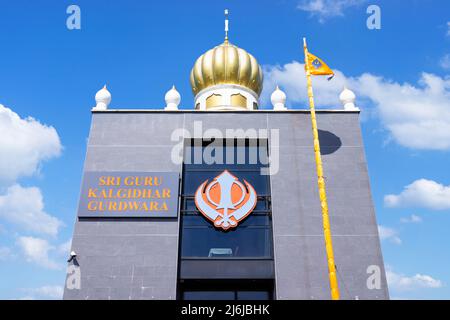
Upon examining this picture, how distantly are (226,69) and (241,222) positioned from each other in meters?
10.2

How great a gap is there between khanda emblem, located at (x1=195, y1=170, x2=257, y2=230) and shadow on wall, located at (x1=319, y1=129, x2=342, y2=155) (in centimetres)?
391

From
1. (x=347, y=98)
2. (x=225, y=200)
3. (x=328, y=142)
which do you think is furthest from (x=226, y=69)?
(x=225, y=200)

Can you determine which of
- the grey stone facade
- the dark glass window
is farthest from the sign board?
the dark glass window

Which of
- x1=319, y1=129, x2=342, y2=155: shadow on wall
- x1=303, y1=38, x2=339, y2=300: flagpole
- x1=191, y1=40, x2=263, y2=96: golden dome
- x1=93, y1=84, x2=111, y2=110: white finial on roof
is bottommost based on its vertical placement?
x1=303, y1=38, x2=339, y2=300: flagpole

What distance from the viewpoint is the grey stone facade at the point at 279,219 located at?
15.3m

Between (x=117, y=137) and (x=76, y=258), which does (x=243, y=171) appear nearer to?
(x=117, y=137)

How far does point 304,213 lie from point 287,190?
124 cm

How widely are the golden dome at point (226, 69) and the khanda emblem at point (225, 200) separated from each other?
790 centimetres

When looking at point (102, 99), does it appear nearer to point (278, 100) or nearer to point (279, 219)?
point (278, 100)

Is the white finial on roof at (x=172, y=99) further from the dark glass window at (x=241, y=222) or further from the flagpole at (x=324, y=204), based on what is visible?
the flagpole at (x=324, y=204)

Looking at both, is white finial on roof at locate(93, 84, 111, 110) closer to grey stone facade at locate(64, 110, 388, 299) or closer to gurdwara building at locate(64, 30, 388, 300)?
gurdwara building at locate(64, 30, 388, 300)

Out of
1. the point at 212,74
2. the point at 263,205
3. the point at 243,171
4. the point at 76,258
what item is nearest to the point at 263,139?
the point at 243,171

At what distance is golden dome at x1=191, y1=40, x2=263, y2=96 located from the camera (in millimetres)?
23250

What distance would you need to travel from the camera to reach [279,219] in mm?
16562
